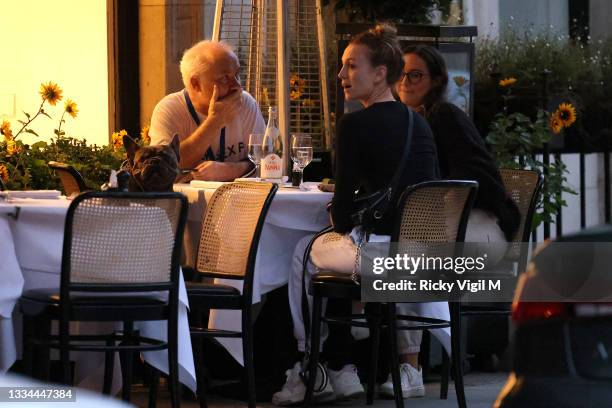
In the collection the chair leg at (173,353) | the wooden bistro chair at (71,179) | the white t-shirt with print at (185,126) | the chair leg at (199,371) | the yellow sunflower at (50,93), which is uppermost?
the yellow sunflower at (50,93)

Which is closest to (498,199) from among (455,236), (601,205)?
(455,236)

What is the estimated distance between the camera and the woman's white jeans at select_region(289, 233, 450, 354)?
6.74 metres

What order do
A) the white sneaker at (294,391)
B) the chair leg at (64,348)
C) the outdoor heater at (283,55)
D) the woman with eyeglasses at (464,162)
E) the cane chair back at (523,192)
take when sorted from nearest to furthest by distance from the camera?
1. the chair leg at (64,348)
2. the white sneaker at (294,391)
3. the woman with eyeglasses at (464,162)
4. the cane chair back at (523,192)
5. the outdoor heater at (283,55)

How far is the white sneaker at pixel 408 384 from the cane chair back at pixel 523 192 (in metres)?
0.85

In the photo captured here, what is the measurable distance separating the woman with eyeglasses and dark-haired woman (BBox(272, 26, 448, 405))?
33 centimetres

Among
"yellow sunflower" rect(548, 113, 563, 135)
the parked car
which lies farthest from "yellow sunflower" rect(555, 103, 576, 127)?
the parked car

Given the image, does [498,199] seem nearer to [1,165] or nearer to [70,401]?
[1,165]

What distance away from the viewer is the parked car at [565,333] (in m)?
4.40

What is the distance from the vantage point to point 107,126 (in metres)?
11.5

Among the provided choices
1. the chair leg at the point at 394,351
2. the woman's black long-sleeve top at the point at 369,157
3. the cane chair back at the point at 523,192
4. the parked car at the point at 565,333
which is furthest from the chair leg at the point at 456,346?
the parked car at the point at 565,333

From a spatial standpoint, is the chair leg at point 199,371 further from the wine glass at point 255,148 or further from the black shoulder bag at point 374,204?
the wine glass at point 255,148

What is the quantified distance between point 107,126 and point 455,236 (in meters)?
5.23

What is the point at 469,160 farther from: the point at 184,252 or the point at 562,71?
the point at 562,71

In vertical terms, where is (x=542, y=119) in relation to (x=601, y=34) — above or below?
below
